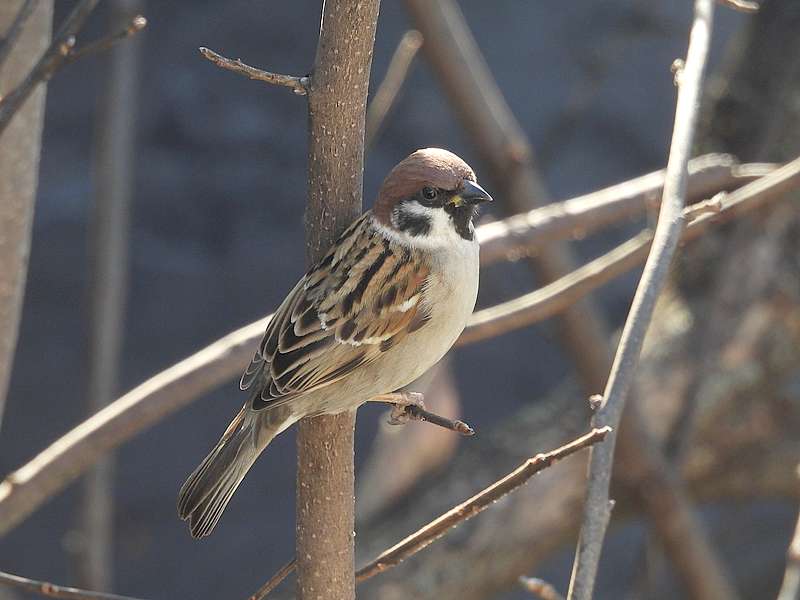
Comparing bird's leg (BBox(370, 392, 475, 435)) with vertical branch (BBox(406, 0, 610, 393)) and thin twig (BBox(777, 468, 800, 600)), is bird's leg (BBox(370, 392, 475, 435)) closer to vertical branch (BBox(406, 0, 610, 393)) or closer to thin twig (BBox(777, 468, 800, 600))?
thin twig (BBox(777, 468, 800, 600))

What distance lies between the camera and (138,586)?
471cm

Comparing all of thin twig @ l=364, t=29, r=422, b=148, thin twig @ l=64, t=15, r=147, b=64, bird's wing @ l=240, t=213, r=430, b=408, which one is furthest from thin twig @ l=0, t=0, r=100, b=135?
thin twig @ l=364, t=29, r=422, b=148

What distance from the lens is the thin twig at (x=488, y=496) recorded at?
1.22 metres

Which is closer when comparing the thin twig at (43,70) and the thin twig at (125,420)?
the thin twig at (43,70)

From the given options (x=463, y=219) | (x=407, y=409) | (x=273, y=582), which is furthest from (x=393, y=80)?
(x=273, y=582)

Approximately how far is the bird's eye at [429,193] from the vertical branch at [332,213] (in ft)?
1.09

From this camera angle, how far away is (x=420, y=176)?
1754mm

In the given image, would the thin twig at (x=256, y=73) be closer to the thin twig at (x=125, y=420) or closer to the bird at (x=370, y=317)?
the bird at (x=370, y=317)

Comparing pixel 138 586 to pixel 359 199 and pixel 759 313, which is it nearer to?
pixel 759 313

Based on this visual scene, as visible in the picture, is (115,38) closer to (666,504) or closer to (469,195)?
(469,195)

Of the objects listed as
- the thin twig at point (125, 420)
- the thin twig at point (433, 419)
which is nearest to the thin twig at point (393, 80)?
the thin twig at point (125, 420)

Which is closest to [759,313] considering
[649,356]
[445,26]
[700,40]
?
[649,356]

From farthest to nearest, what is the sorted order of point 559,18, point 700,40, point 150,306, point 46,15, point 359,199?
point 559,18 → point 150,306 → point 46,15 → point 700,40 → point 359,199

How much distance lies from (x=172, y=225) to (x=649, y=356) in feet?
9.35
